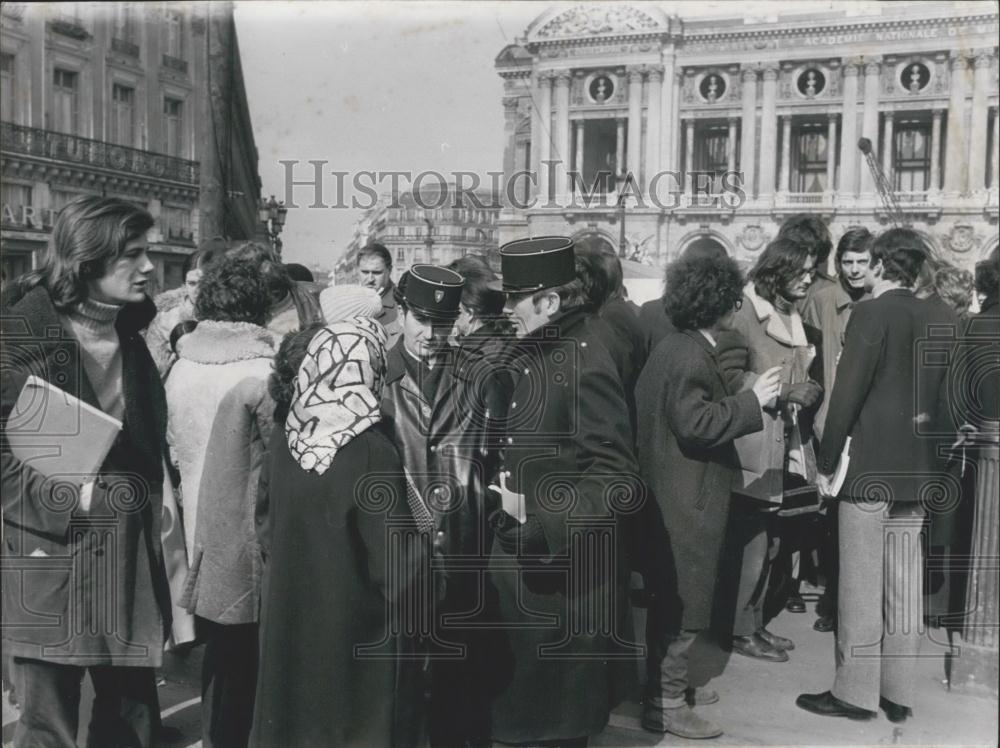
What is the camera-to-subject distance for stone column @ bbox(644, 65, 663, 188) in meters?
5.22

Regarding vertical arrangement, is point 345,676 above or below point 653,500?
below

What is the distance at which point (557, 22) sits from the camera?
4961 mm

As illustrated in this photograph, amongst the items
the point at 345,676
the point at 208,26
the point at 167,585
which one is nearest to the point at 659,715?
the point at 345,676

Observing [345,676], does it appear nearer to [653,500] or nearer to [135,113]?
[653,500]

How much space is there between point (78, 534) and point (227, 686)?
84 centimetres

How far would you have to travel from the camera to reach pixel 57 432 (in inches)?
123

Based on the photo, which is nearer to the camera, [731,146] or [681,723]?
[681,723]

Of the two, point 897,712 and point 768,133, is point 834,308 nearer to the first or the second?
point 768,133

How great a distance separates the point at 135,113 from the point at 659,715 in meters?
4.90

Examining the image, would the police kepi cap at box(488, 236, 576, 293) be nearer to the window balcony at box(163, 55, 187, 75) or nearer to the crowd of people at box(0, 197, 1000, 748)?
the crowd of people at box(0, 197, 1000, 748)

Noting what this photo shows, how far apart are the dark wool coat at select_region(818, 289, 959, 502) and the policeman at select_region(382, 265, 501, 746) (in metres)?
1.50

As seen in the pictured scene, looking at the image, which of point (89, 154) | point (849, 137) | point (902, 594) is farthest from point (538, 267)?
point (89, 154)

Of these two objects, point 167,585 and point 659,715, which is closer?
point 167,585

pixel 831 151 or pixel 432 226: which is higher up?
pixel 831 151
